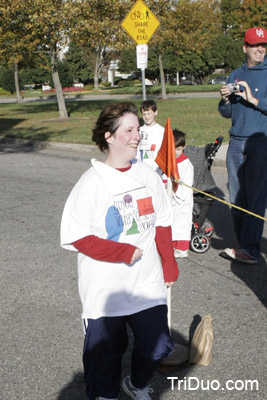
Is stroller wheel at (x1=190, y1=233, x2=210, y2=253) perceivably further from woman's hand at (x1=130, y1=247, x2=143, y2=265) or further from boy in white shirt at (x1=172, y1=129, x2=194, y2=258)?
woman's hand at (x1=130, y1=247, x2=143, y2=265)

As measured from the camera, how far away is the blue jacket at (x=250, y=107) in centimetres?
548

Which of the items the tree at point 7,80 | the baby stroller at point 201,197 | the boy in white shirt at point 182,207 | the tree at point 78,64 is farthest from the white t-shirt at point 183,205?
the tree at point 78,64

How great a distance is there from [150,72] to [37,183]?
58.9 meters

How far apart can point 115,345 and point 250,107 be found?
3356 mm

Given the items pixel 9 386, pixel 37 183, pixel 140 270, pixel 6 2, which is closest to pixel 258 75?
pixel 140 270

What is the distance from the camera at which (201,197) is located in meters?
6.53

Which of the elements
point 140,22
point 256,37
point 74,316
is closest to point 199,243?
point 74,316

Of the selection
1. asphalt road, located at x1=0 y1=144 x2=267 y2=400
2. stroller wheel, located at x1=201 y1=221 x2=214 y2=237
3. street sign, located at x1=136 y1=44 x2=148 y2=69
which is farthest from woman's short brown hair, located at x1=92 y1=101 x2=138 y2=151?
street sign, located at x1=136 y1=44 x2=148 y2=69

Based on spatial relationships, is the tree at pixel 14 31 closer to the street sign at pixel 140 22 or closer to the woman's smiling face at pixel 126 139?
the street sign at pixel 140 22

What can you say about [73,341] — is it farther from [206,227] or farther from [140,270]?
[206,227]

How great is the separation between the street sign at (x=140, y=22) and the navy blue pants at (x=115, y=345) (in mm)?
10853

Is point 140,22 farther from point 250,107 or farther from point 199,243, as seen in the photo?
point 250,107

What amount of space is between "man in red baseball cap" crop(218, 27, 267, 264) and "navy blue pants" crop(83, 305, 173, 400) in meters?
2.93

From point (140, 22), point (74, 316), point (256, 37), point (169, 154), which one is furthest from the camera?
point (140, 22)
